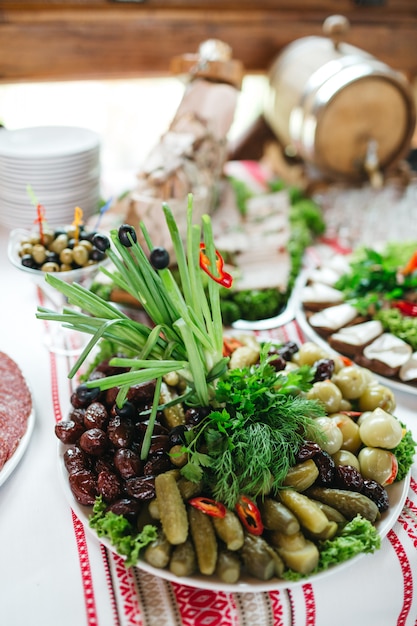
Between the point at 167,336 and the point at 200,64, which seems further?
the point at 200,64

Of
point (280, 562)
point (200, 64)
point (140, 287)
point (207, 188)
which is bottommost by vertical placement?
point (280, 562)

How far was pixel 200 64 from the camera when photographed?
211 cm

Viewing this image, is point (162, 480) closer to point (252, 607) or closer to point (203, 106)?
point (252, 607)

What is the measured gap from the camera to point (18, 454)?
1.04m

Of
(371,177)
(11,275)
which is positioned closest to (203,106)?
(371,177)

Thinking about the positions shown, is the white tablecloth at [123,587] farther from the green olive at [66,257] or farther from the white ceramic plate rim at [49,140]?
the white ceramic plate rim at [49,140]

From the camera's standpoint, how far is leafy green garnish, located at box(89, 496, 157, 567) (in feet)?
2.73

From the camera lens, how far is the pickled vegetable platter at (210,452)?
84cm

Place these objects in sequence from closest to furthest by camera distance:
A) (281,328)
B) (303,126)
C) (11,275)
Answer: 1. (281,328)
2. (11,275)
3. (303,126)

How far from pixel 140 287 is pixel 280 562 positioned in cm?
50

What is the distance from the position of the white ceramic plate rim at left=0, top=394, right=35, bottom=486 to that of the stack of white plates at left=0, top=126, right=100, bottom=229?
2.71ft

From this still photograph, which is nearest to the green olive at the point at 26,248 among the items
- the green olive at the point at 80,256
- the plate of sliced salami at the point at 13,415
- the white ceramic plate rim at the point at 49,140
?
the green olive at the point at 80,256

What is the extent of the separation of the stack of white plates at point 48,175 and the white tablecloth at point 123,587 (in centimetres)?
102

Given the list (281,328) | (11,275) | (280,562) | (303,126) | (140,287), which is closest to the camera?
(280,562)
